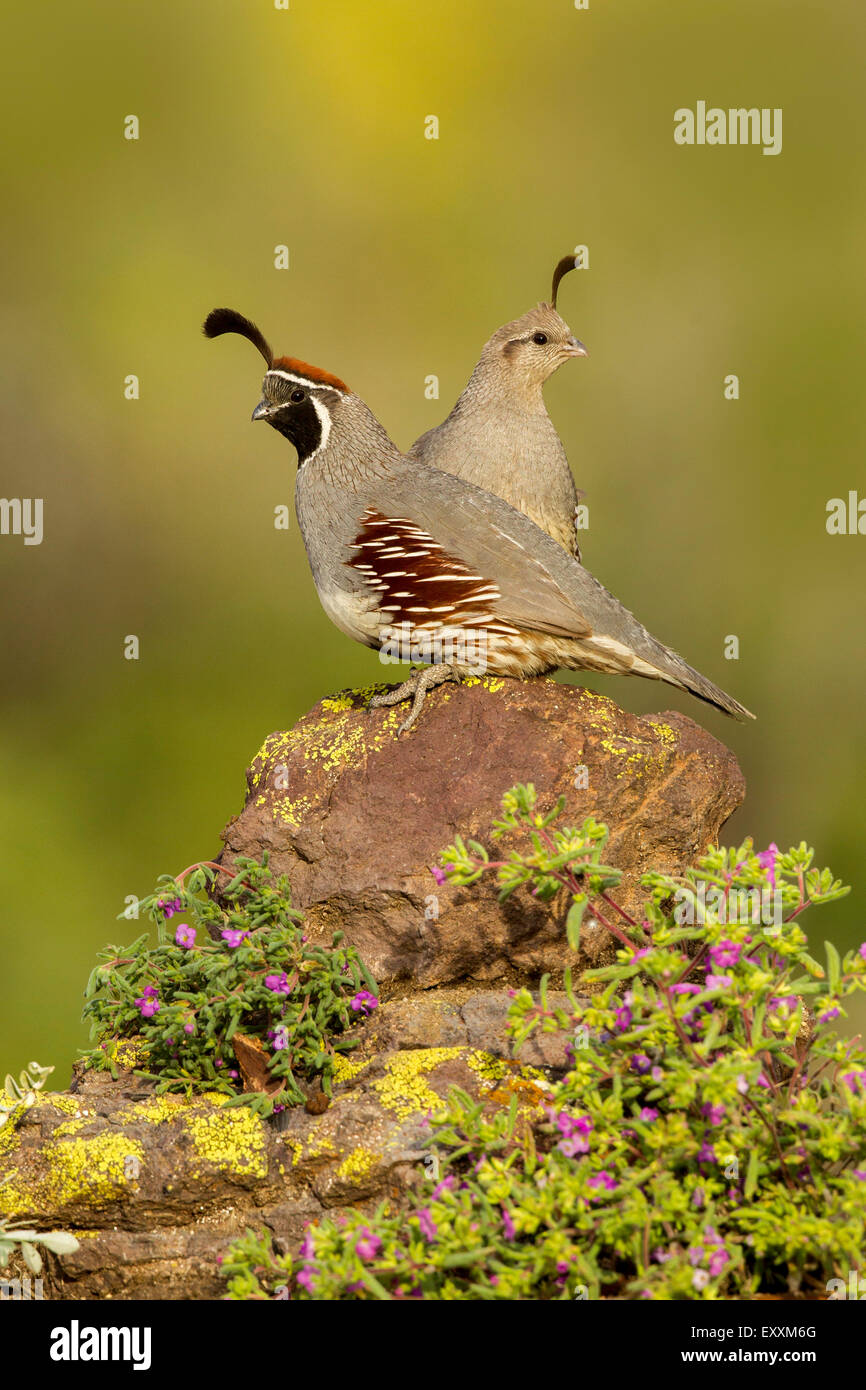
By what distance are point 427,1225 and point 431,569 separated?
88.3 inches

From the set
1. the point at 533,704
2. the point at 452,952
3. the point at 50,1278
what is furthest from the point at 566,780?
the point at 50,1278

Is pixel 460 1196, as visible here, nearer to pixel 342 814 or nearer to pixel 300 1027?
pixel 300 1027

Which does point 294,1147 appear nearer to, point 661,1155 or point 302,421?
point 661,1155

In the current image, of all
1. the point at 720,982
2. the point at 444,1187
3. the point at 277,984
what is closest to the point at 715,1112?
the point at 720,982

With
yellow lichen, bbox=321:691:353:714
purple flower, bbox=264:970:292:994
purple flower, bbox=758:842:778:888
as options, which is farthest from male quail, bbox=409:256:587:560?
purple flower, bbox=758:842:778:888

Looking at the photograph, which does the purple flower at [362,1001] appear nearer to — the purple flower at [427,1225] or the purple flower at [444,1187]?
the purple flower at [444,1187]

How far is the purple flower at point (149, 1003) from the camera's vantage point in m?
3.37

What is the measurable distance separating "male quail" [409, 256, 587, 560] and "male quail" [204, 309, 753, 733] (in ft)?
2.29

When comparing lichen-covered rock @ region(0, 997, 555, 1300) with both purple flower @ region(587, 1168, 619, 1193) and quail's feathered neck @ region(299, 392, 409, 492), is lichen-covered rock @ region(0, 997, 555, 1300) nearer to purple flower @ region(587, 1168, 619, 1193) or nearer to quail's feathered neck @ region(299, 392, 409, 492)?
purple flower @ region(587, 1168, 619, 1193)

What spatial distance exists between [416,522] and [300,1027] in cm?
179

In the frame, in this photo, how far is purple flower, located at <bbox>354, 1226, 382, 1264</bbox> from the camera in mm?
2381

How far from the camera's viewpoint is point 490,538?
14.2 feet

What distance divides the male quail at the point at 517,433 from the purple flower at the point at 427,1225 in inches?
127

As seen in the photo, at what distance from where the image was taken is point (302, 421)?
15.3 ft
